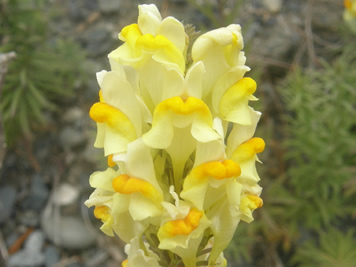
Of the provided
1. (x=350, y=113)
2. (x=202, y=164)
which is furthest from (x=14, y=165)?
(x=202, y=164)

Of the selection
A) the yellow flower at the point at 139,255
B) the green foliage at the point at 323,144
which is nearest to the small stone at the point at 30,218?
the green foliage at the point at 323,144

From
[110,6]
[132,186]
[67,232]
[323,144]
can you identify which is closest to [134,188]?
[132,186]

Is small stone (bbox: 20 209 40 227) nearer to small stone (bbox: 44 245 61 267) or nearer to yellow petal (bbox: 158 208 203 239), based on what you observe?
small stone (bbox: 44 245 61 267)

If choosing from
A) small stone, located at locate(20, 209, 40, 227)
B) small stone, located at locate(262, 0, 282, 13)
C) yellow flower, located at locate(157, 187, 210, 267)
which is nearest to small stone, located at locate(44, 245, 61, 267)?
small stone, located at locate(20, 209, 40, 227)

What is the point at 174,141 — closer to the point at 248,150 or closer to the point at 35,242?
the point at 248,150

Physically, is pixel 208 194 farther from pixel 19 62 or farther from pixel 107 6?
pixel 107 6

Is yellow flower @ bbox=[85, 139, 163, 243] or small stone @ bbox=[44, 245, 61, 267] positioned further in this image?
small stone @ bbox=[44, 245, 61, 267]
